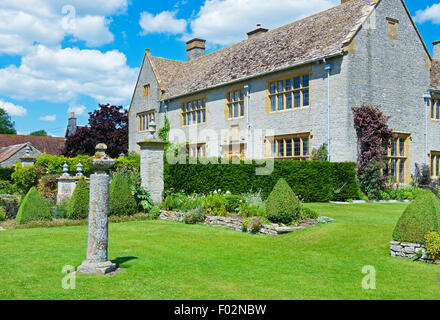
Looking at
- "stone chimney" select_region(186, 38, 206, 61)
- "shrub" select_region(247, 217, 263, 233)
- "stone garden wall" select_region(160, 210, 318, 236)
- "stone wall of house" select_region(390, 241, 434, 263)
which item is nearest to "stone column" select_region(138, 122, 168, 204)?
"stone garden wall" select_region(160, 210, 318, 236)

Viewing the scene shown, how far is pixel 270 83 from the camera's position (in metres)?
22.5

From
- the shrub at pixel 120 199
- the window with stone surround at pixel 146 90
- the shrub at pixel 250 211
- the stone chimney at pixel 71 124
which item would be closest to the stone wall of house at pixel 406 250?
the shrub at pixel 250 211

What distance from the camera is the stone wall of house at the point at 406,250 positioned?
765 centimetres

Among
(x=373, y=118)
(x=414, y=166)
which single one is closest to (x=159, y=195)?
(x=373, y=118)

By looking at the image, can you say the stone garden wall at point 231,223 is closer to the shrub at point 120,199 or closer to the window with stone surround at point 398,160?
the shrub at point 120,199

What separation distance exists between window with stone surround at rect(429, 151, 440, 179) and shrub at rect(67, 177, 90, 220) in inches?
729

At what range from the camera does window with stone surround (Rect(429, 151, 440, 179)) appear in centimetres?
2286

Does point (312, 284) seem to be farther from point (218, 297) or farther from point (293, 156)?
point (293, 156)

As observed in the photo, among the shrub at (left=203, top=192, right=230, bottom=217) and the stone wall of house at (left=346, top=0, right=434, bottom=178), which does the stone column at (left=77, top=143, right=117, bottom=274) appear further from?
the stone wall of house at (left=346, top=0, right=434, bottom=178)

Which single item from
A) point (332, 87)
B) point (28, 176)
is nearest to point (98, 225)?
point (332, 87)

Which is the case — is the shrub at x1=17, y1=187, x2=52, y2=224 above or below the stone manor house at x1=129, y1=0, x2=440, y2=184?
below

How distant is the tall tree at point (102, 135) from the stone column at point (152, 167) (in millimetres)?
21699
